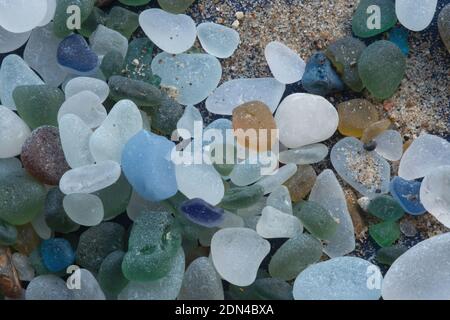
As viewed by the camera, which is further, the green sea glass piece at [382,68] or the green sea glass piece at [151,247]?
the green sea glass piece at [382,68]

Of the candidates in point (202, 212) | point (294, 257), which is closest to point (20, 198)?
point (202, 212)

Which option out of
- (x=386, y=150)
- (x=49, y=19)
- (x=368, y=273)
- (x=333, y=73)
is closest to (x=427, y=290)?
(x=368, y=273)

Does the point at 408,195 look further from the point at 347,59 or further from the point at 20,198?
the point at 20,198

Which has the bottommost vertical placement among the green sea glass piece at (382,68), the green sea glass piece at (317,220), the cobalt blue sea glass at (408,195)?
the green sea glass piece at (317,220)

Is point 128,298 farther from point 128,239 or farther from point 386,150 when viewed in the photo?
point 386,150

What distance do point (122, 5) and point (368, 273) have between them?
17.9 inches

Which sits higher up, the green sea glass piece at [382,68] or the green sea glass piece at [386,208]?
the green sea glass piece at [382,68]

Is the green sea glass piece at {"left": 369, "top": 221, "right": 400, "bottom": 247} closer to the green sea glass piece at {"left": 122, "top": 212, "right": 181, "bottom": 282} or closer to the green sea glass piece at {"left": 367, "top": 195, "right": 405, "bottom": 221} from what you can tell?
the green sea glass piece at {"left": 367, "top": 195, "right": 405, "bottom": 221}

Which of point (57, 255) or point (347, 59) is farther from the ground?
point (347, 59)

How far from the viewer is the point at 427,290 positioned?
0.69 metres

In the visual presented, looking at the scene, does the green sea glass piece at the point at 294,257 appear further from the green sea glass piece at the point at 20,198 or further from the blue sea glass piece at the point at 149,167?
the green sea glass piece at the point at 20,198

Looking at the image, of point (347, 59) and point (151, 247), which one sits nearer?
point (151, 247)

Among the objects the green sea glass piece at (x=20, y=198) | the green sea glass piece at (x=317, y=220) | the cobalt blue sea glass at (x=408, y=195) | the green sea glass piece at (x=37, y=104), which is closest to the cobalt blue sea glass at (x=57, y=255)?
the green sea glass piece at (x=20, y=198)

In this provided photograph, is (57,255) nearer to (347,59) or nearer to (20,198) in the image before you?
(20,198)
